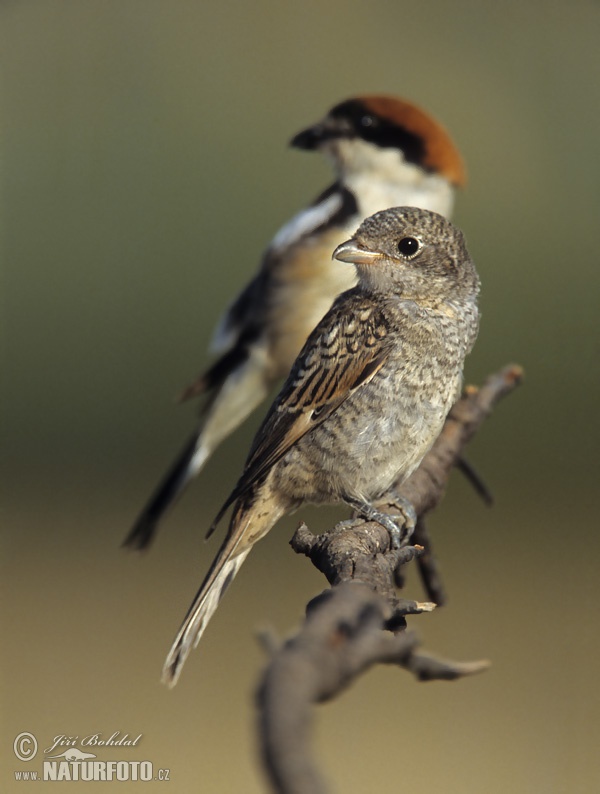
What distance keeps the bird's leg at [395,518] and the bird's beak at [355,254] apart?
0.65 m

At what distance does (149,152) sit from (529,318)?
3.18m

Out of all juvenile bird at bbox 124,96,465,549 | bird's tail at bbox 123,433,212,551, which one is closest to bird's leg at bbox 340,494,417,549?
juvenile bird at bbox 124,96,465,549

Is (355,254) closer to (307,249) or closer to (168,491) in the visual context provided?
(307,249)

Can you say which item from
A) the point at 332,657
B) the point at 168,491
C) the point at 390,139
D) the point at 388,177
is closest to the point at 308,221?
the point at 388,177

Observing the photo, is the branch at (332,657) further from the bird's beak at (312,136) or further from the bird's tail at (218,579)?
the bird's beak at (312,136)

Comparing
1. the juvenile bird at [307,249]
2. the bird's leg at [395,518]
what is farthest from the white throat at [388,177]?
the bird's leg at [395,518]

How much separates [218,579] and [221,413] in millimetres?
1790

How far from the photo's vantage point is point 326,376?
256 centimetres

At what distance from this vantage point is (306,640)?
0.98 meters

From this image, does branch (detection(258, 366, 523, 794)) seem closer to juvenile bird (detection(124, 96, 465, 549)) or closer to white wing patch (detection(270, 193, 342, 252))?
juvenile bird (detection(124, 96, 465, 549))

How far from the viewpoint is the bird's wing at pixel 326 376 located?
2506mm

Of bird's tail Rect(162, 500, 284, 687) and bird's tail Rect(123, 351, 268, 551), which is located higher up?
bird's tail Rect(162, 500, 284, 687)

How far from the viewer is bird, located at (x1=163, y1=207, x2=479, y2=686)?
8.11 feet

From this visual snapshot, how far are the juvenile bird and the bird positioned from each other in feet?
4.59
